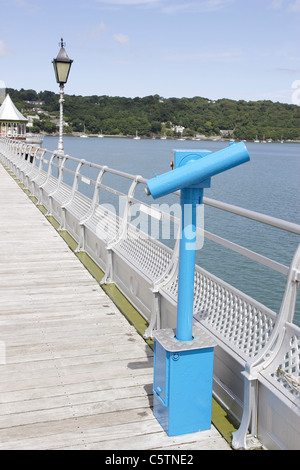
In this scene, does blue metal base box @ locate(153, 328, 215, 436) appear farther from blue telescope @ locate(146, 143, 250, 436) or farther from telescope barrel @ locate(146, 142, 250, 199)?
telescope barrel @ locate(146, 142, 250, 199)

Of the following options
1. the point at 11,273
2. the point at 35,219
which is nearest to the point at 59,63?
the point at 35,219

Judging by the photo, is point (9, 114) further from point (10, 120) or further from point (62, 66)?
point (62, 66)

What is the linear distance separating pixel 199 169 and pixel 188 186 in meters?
0.16

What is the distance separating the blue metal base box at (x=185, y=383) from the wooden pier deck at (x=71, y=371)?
3.3 inches

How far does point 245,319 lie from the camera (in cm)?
345

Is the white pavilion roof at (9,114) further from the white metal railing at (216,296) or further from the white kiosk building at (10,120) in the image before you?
the white metal railing at (216,296)

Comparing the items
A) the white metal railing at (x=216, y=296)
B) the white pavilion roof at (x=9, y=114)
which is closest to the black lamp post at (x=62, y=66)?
the white metal railing at (x=216, y=296)

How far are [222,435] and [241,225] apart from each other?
19822mm

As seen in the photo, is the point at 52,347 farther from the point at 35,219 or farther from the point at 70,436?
the point at 35,219

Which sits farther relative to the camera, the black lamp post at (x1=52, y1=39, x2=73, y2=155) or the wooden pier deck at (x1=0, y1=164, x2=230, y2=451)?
the black lamp post at (x1=52, y1=39, x2=73, y2=155)

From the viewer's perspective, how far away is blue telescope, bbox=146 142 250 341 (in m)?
2.92

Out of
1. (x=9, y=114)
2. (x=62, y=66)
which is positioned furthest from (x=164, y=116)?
(x=62, y=66)

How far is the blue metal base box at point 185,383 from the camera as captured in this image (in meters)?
3.25

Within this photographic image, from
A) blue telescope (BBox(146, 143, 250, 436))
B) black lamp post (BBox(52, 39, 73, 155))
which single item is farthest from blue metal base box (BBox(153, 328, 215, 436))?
black lamp post (BBox(52, 39, 73, 155))
